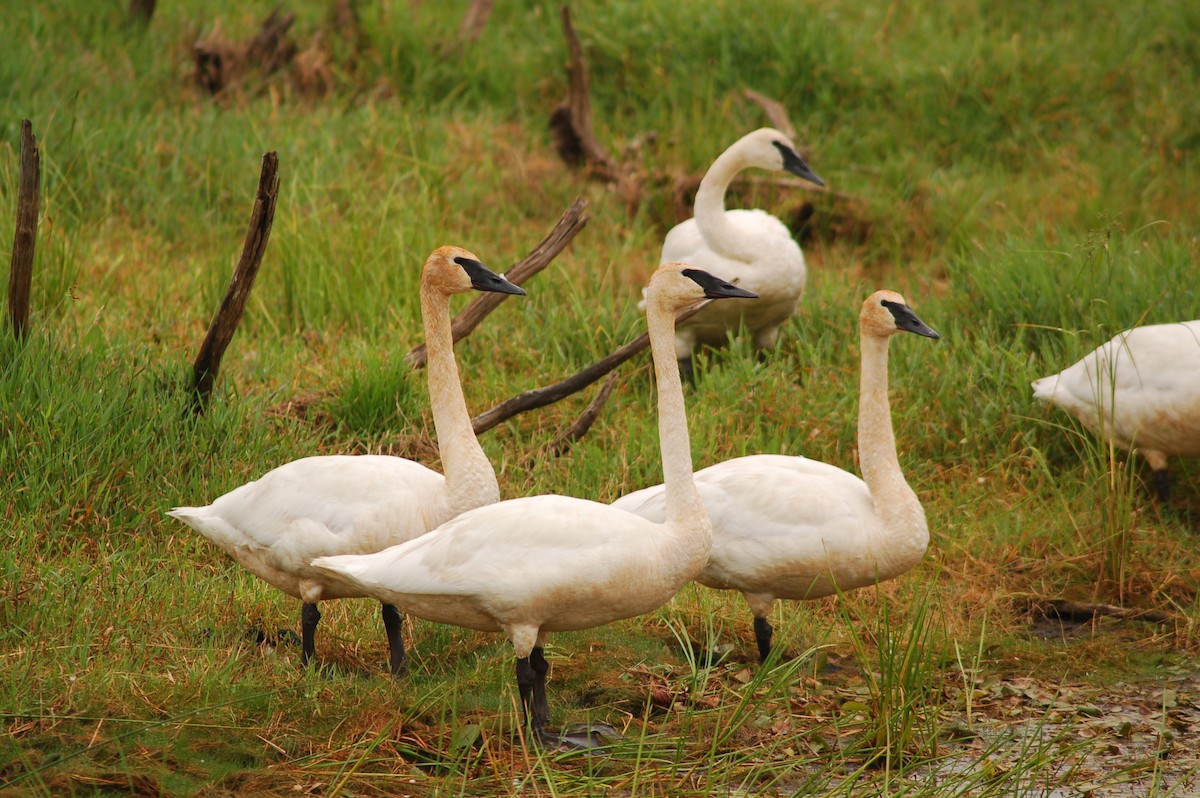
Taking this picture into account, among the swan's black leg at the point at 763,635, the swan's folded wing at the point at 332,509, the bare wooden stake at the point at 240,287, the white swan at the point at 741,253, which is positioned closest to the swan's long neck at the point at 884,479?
the swan's black leg at the point at 763,635

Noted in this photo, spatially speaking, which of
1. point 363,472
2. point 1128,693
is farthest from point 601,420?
point 1128,693

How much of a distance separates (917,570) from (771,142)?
2827 mm

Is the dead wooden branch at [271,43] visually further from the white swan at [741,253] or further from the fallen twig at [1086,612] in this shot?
the fallen twig at [1086,612]

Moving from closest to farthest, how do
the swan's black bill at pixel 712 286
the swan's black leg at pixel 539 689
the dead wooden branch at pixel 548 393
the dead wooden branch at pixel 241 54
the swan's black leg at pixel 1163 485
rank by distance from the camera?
the swan's black leg at pixel 539 689
the swan's black bill at pixel 712 286
the dead wooden branch at pixel 548 393
the swan's black leg at pixel 1163 485
the dead wooden branch at pixel 241 54

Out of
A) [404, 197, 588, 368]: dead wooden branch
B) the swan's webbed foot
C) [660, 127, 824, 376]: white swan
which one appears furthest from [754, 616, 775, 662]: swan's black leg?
[660, 127, 824, 376]: white swan

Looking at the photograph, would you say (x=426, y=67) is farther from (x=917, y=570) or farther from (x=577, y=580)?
(x=577, y=580)

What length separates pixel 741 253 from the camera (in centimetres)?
729

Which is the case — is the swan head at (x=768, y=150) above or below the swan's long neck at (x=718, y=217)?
above

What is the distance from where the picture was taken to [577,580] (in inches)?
157

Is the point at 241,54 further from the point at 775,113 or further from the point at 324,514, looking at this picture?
the point at 324,514

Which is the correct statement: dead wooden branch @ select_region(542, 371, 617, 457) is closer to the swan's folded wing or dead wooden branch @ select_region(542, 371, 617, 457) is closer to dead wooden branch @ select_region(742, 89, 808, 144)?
the swan's folded wing

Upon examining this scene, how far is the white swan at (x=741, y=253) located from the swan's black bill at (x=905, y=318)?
1.86 m

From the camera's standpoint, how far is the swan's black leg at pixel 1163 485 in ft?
21.0

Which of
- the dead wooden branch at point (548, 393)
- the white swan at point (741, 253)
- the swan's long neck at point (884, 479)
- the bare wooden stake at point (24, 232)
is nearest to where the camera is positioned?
the swan's long neck at point (884, 479)
